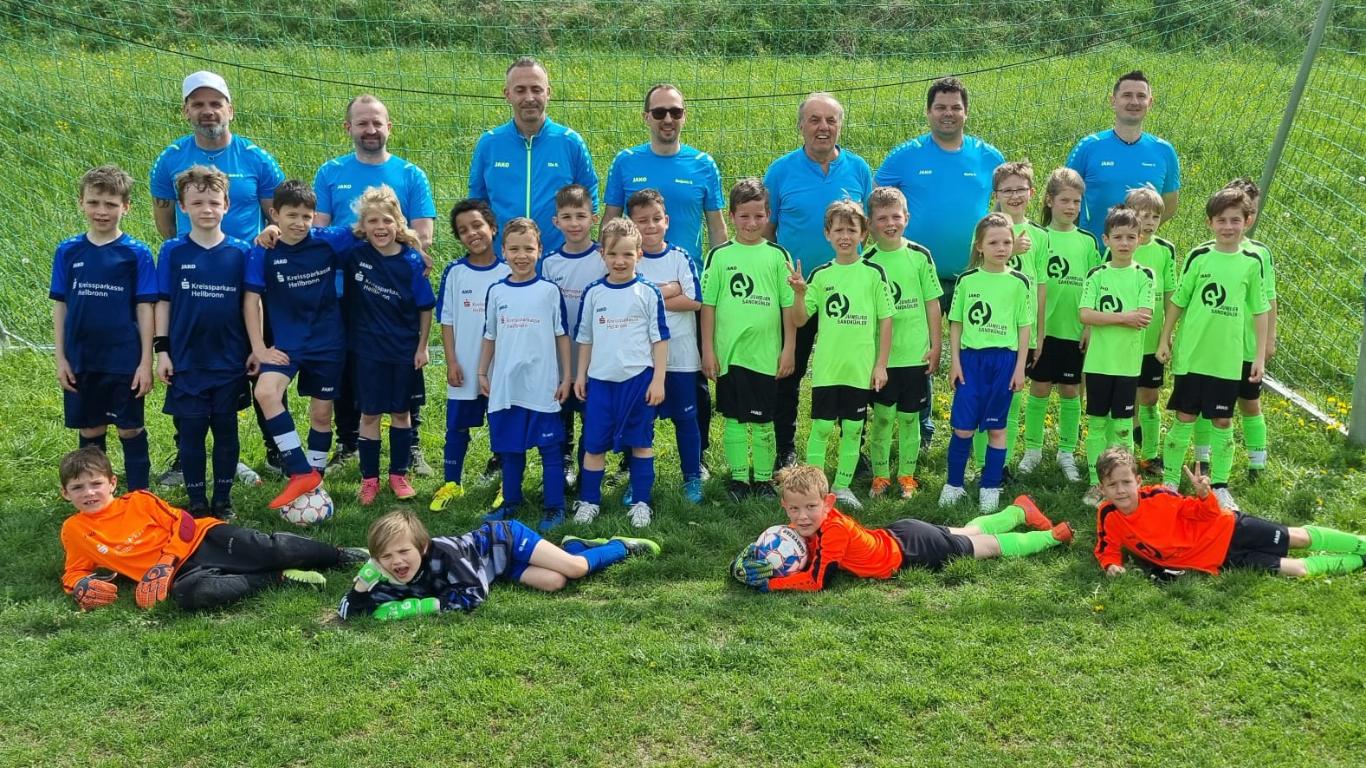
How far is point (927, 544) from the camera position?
568 cm

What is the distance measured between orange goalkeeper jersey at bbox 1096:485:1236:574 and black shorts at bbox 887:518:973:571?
2.34ft

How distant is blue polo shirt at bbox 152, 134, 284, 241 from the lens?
649cm

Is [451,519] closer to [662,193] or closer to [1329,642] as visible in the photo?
[662,193]

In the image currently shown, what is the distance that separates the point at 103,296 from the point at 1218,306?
5950 millimetres

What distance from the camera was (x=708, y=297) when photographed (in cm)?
642

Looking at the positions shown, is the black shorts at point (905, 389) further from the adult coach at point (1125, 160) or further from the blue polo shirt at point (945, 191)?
the adult coach at point (1125, 160)

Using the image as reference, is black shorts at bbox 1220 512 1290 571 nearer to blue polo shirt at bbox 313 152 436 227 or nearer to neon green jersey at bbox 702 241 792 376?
neon green jersey at bbox 702 241 792 376

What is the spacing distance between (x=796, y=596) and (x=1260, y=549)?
7.36 ft

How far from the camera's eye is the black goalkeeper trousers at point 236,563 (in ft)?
17.5

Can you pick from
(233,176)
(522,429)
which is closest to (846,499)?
(522,429)

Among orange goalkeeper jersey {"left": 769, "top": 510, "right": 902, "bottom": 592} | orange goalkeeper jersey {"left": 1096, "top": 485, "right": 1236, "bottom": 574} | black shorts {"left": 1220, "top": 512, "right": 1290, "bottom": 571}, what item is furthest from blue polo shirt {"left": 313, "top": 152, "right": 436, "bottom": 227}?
black shorts {"left": 1220, "top": 512, "right": 1290, "bottom": 571}

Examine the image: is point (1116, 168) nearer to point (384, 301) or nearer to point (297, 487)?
point (384, 301)

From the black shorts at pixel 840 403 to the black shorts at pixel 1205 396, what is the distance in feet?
5.71

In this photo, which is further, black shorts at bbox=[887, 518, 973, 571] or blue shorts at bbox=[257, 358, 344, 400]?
blue shorts at bbox=[257, 358, 344, 400]
